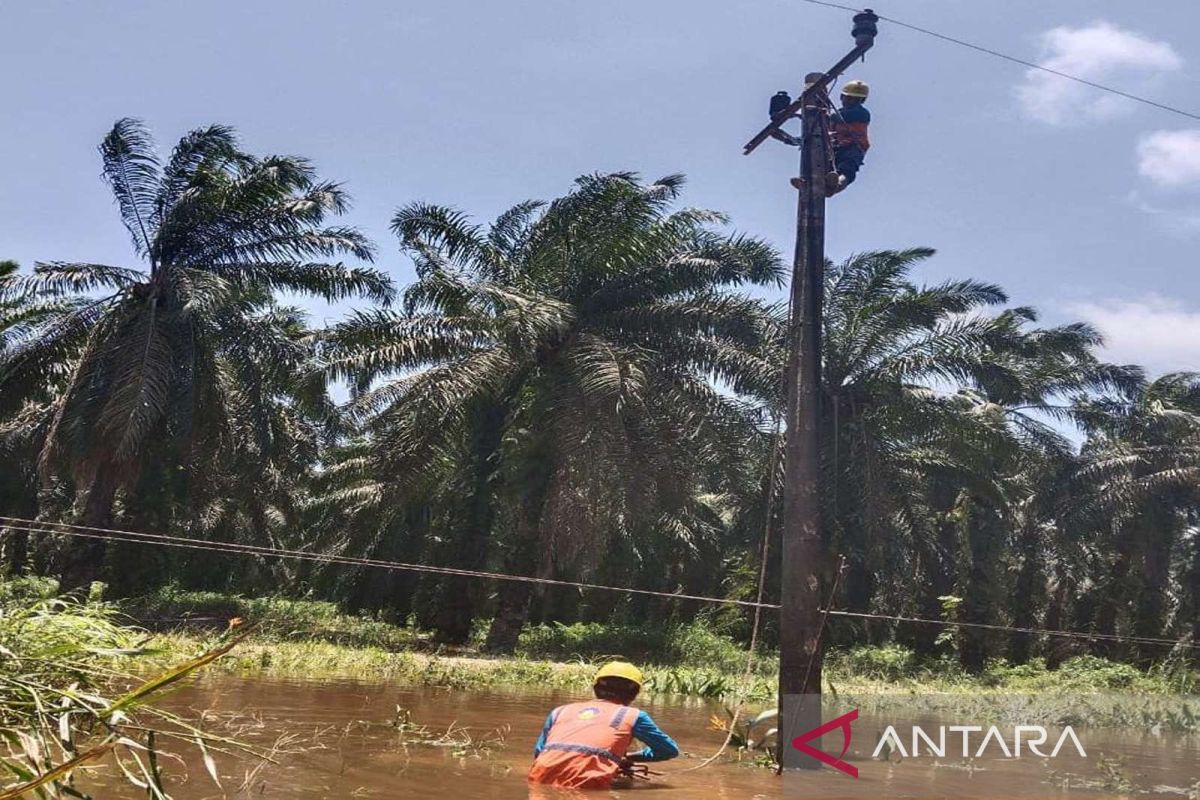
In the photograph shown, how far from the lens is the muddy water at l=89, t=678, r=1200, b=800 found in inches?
255

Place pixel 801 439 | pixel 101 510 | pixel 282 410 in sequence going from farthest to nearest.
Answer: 1. pixel 282 410
2. pixel 101 510
3. pixel 801 439

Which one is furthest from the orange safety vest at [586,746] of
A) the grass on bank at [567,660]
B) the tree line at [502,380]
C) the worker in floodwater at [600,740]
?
the tree line at [502,380]

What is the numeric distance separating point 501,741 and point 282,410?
1545 centimetres

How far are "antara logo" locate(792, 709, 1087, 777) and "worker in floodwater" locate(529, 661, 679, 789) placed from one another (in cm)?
222

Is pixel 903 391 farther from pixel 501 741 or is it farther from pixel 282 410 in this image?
pixel 501 741

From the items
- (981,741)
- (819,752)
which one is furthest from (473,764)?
(981,741)

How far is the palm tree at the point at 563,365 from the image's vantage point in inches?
750

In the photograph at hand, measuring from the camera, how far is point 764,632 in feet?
91.4

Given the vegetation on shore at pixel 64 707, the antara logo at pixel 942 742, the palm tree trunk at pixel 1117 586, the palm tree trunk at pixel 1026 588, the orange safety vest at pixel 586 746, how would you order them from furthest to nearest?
1. the palm tree trunk at pixel 1026 588
2. the palm tree trunk at pixel 1117 586
3. the antara logo at pixel 942 742
4. the orange safety vest at pixel 586 746
5. the vegetation on shore at pixel 64 707

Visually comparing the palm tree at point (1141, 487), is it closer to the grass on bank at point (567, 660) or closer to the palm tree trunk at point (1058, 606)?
the palm tree trunk at point (1058, 606)

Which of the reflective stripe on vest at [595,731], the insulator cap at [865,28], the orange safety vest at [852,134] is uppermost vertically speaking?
the insulator cap at [865,28]

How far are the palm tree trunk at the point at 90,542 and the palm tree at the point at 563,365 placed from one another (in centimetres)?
425

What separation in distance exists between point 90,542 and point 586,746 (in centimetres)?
1612

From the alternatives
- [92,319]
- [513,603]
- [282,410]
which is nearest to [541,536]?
[513,603]
